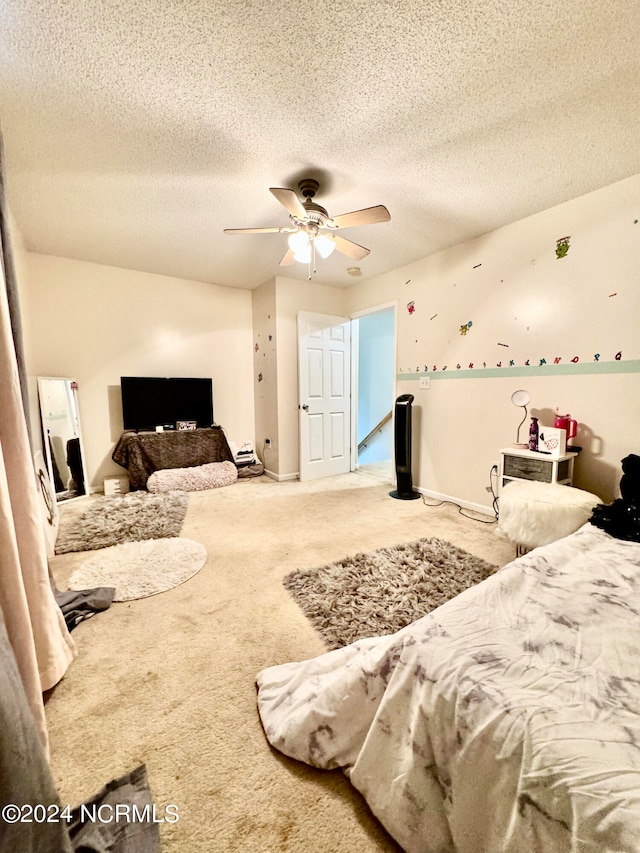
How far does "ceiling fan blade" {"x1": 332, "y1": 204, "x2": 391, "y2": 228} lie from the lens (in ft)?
6.40

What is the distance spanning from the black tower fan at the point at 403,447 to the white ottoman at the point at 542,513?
56.0 inches

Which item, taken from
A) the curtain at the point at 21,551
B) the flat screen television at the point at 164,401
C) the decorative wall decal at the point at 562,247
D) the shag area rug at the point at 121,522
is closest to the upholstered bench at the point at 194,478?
the shag area rug at the point at 121,522

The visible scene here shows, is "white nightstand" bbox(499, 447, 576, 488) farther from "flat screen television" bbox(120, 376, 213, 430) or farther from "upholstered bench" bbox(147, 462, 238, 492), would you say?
"flat screen television" bbox(120, 376, 213, 430)

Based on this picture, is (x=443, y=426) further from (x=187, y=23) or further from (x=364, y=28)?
(x=187, y=23)

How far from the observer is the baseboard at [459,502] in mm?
3043

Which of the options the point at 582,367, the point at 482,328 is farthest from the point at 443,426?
the point at 582,367

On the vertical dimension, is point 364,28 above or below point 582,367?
above

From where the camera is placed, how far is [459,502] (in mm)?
3270

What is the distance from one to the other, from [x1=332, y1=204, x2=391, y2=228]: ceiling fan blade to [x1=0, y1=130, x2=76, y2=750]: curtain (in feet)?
5.26

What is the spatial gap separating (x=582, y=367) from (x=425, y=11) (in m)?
2.20

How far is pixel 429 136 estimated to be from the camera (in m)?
1.80

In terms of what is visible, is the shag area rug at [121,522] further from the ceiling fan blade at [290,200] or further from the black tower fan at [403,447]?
the ceiling fan blade at [290,200]

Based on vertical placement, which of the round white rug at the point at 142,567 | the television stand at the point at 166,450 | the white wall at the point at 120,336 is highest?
the white wall at the point at 120,336

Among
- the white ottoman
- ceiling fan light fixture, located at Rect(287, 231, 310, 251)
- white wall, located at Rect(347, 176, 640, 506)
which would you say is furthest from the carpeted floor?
ceiling fan light fixture, located at Rect(287, 231, 310, 251)
